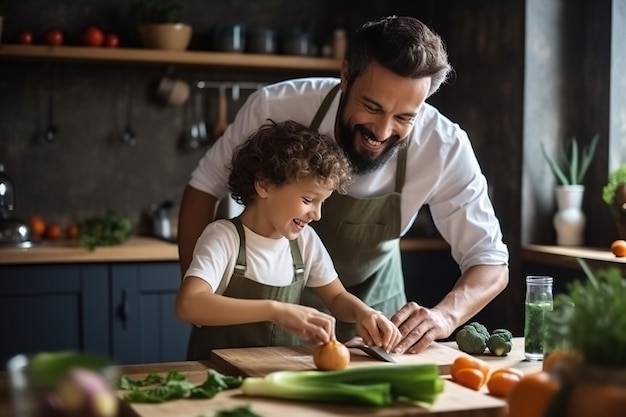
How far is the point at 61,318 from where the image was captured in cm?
375

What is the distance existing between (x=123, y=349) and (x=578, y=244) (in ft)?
6.07

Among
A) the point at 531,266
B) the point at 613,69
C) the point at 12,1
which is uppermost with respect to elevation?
the point at 12,1

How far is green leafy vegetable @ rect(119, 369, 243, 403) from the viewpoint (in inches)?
61.0

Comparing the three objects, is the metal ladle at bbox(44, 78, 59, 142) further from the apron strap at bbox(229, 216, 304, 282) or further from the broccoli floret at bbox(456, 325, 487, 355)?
the broccoli floret at bbox(456, 325, 487, 355)

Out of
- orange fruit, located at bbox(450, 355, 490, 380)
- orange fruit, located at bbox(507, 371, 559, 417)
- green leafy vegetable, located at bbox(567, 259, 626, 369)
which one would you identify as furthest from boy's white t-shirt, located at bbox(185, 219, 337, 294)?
green leafy vegetable, located at bbox(567, 259, 626, 369)

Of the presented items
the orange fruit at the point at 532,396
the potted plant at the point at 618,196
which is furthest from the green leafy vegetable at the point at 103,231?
the orange fruit at the point at 532,396

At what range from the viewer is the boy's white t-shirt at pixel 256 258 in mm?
2088

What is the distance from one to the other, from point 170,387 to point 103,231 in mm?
2456

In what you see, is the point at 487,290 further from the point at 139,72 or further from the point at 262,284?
the point at 139,72

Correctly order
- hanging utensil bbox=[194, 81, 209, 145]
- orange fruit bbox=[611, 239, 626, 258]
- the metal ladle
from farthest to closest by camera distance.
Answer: hanging utensil bbox=[194, 81, 209, 145]
the metal ladle
orange fruit bbox=[611, 239, 626, 258]

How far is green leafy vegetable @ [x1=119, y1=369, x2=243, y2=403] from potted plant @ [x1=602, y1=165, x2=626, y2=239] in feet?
7.17

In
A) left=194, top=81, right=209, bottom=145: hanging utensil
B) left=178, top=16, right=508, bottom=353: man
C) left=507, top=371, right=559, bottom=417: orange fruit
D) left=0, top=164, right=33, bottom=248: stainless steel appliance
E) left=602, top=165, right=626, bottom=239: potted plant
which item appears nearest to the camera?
left=507, top=371, right=559, bottom=417: orange fruit

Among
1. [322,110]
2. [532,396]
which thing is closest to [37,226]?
[322,110]

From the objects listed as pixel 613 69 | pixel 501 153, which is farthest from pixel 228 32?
pixel 613 69
